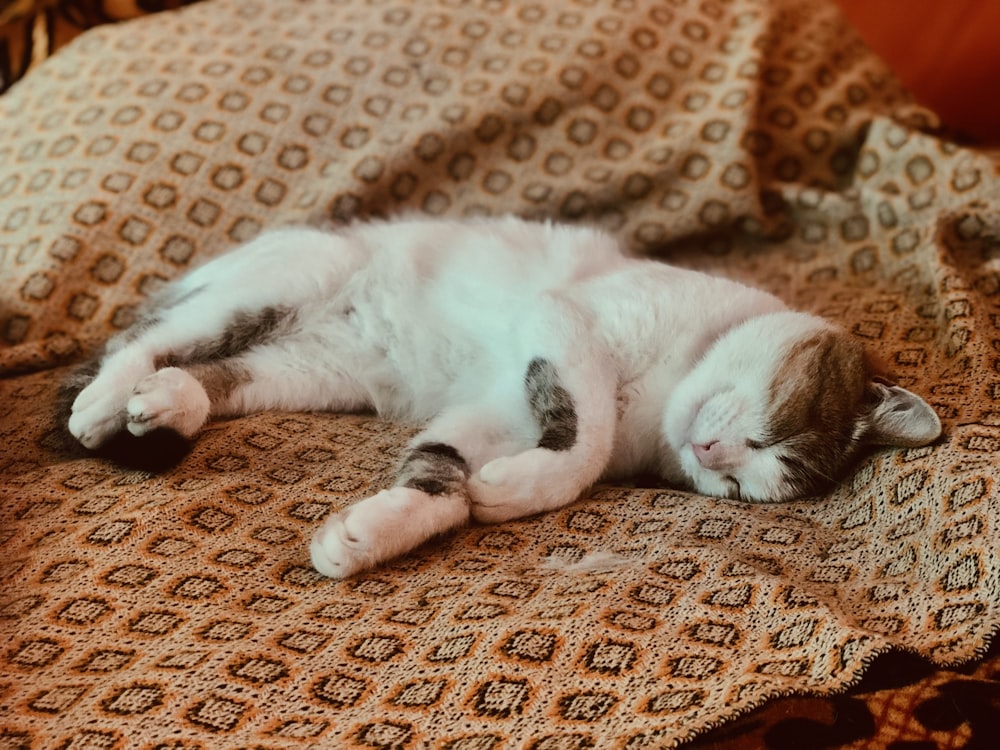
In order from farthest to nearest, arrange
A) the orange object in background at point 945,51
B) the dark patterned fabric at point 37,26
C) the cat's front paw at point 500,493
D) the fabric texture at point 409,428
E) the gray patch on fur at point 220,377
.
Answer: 1. the orange object in background at point 945,51
2. the dark patterned fabric at point 37,26
3. the gray patch on fur at point 220,377
4. the cat's front paw at point 500,493
5. the fabric texture at point 409,428

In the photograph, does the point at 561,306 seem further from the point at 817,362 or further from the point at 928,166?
the point at 928,166

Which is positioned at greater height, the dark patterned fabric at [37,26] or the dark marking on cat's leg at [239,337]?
the dark patterned fabric at [37,26]

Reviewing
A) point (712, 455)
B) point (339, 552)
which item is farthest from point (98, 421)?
point (712, 455)

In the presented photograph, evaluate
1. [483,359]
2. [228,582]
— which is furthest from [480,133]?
[228,582]

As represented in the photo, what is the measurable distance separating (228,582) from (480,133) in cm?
172

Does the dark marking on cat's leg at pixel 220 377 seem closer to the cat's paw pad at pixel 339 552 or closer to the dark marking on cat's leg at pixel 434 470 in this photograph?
the dark marking on cat's leg at pixel 434 470

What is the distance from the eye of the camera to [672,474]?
1979 mm

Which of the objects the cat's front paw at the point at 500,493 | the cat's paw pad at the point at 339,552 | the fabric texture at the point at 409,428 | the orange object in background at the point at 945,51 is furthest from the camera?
the orange object in background at the point at 945,51

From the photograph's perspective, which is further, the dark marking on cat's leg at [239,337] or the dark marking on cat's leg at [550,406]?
the dark marking on cat's leg at [239,337]

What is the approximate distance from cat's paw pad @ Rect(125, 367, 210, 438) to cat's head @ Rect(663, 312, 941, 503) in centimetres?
104

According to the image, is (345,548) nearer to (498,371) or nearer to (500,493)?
(500,493)

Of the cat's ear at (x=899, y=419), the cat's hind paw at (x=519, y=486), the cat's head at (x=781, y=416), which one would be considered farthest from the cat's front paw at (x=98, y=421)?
the cat's ear at (x=899, y=419)

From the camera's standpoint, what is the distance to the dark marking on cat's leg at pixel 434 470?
169cm

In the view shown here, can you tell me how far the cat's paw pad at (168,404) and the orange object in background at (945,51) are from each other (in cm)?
313
